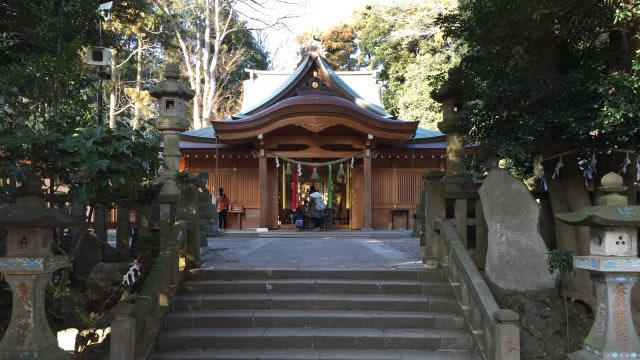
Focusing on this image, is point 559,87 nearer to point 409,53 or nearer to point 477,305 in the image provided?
point 477,305

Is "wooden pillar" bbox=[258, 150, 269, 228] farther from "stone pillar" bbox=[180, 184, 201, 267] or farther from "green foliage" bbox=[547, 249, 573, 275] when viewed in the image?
"green foliage" bbox=[547, 249, 573, 275]

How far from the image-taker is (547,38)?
669cm

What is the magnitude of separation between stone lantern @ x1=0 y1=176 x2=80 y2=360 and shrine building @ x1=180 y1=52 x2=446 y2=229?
11298mm

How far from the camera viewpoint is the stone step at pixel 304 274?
6.84m

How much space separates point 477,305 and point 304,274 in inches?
95.1

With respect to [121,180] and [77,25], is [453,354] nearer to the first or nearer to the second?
[121,180]

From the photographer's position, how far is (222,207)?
16750 millimetres

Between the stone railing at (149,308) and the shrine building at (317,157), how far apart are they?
9302mm

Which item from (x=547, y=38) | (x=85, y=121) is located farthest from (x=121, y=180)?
(x=547, y=38)

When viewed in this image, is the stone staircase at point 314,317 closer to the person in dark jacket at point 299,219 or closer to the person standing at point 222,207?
the person in dark jacket at point 299,219

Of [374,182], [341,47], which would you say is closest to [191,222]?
[374,182]

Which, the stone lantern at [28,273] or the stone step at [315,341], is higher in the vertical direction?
the stone lantern at [28,273]

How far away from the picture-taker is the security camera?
7.97 meters

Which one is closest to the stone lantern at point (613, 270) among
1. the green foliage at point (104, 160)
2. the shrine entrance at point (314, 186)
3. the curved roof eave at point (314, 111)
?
the green foliage at point (104, 160)
